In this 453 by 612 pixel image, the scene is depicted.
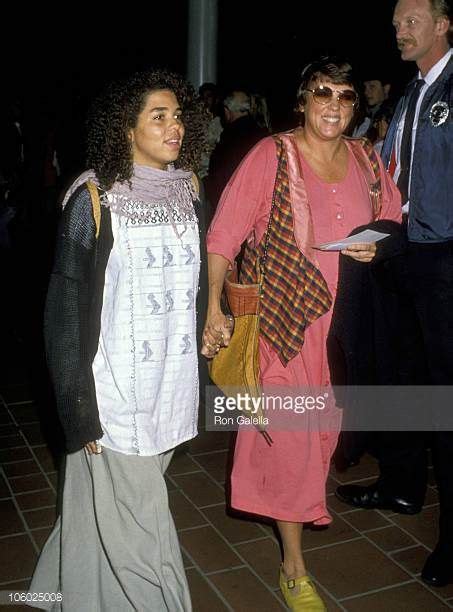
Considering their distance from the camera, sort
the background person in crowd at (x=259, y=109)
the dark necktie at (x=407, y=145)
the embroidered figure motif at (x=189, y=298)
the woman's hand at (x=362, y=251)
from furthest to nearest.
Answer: the background person in crowd at (x=259, y=109) → the dark necktie at (x=407, y=145) → the woman's hand at (x=362, y=251) → the embroidered figure motif at (x=189, y=298)

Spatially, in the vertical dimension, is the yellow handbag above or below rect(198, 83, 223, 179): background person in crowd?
below

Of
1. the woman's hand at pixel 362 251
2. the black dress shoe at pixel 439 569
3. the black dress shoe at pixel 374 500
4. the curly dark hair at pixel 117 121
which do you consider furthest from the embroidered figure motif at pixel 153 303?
the black dress shoe at pixel 374 500

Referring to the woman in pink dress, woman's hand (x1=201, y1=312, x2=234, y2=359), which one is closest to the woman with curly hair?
woman's hand (x1=201, y1=312, x2=234, y2=359)

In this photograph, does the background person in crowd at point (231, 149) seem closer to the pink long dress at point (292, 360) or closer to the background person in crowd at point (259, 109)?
the background person in crowd at point (259, 109)

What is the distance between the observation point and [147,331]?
2498 millimetres

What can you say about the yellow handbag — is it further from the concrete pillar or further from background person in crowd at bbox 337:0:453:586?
the concrete pillar

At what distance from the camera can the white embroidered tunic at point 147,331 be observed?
2.45 m

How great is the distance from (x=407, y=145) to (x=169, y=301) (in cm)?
144

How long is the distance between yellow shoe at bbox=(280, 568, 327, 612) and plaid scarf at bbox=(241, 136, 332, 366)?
0.91 m

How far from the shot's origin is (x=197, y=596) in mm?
3141

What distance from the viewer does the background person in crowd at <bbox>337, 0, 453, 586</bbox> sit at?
3.19 meters

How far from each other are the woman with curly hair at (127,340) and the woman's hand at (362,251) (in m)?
0.58

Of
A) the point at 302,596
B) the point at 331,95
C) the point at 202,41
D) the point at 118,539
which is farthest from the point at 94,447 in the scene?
the point at 202,41

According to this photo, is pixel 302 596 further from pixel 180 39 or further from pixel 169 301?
pixel 180 39
